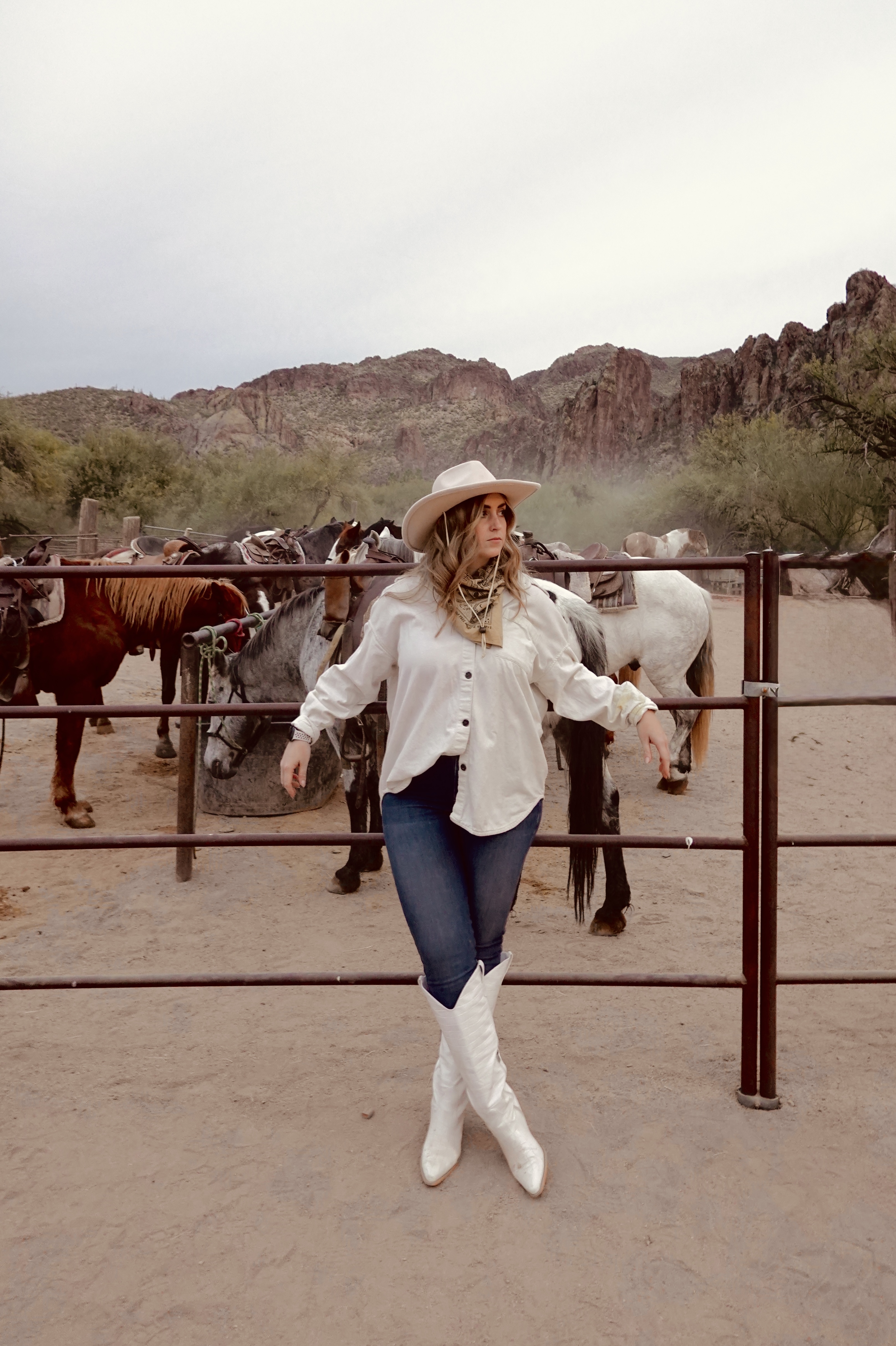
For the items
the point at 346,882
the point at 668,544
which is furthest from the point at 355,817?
the point at 668,544

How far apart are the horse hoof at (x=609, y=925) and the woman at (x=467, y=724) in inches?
71.5

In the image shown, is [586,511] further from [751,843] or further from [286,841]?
[286,841]

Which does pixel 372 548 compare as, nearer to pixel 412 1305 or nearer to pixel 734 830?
pixel 734 830

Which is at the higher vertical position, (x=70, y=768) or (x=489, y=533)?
(x=489, y=533)

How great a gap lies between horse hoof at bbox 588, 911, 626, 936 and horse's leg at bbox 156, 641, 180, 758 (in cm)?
400

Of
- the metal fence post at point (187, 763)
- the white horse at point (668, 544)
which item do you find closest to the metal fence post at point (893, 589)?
the metal fence post at point (187, 763)

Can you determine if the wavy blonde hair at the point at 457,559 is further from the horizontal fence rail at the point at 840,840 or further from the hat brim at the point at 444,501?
the horizontal fence rail at the point at 840,840

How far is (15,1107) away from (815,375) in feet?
69.7

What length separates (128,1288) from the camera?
6.09 ft

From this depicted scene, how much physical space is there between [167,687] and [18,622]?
232cm

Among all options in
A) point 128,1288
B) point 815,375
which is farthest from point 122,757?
point 815,375

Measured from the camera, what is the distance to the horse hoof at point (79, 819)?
5.27m

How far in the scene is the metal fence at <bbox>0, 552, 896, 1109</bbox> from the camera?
235cm

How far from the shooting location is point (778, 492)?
80.3 feet
